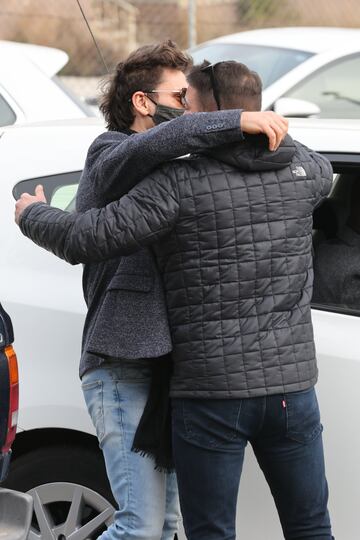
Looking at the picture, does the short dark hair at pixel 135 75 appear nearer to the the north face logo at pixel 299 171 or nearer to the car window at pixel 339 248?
the the north face logo at pixel 299 171

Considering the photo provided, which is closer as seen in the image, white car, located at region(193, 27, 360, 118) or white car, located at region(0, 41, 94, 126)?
white car, located at region(0, 41, 94, 126)

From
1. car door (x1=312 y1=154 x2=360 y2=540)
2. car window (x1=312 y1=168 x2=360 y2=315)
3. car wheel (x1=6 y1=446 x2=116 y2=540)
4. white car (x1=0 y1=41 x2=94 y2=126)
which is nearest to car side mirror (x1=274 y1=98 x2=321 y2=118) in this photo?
white car (x1=0 y1=41 x2=94 y2=126)

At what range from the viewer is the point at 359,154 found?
3.21m

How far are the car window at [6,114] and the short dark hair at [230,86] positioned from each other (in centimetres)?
317

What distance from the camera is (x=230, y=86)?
109 inches

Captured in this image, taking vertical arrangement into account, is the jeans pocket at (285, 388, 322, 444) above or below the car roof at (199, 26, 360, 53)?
below

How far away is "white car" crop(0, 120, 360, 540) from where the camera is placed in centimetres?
314

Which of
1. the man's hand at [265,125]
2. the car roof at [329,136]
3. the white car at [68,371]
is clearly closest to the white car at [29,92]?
the white car at [68,371]

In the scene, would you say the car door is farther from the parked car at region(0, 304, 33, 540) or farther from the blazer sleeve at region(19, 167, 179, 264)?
the parked car at region(0, 304, 33, 540)

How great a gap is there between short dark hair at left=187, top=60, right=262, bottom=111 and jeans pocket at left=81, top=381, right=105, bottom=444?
777 millimetres

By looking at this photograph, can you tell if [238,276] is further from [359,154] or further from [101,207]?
[359,154]

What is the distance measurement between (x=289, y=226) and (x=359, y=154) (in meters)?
0.57

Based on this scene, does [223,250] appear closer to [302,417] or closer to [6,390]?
[302,417]

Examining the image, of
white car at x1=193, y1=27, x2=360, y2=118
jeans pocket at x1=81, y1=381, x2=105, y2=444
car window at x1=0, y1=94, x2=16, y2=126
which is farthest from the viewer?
white car at x1=193, y1=27, x2=360, y2=118
